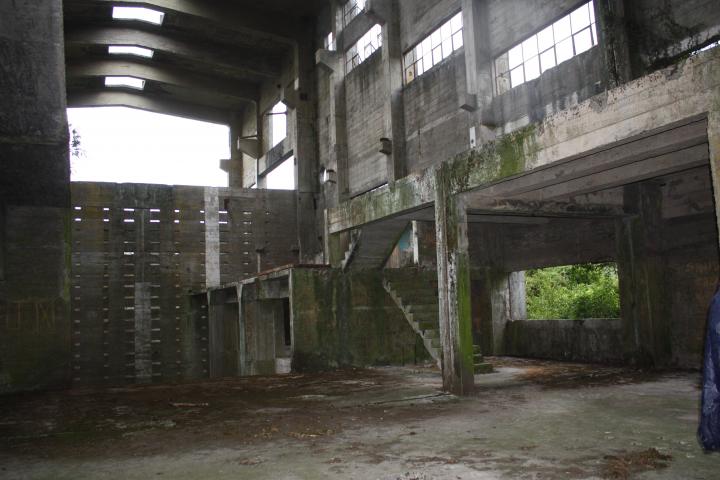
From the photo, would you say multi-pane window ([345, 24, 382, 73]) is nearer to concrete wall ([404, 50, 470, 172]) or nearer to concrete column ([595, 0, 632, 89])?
concrete wall ([404, 50, 470, 172])

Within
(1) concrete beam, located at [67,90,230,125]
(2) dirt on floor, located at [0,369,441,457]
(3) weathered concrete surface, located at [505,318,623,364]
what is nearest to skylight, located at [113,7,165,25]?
(1) concrete beam, located at [67,90,230,125]

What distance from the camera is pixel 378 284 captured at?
51.2ft

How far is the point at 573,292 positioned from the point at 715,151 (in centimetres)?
2365

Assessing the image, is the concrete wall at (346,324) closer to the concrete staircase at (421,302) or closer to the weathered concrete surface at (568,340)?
the concrete staircase at (421,302)

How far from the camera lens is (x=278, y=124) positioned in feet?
98.8

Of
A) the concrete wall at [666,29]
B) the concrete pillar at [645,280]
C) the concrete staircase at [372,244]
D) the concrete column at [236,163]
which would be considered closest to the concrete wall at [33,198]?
the concrete staircase at [372,244]

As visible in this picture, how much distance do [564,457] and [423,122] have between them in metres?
15.2

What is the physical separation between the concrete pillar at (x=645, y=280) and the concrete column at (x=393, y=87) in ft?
30.0

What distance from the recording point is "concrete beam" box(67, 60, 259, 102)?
28.6m

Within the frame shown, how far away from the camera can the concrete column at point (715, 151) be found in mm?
5418

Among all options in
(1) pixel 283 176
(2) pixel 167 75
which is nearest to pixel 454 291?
(1) pixel 283 176

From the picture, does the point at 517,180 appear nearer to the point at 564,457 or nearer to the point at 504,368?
the point at 564,457

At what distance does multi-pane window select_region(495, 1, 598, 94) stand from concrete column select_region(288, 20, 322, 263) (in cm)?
1145

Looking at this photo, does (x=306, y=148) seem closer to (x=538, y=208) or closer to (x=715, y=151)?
(x=538, y=208)
